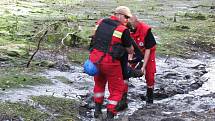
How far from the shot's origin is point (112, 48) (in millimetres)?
8109

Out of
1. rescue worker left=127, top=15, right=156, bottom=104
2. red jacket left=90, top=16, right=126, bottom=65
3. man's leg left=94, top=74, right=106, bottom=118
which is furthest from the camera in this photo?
rescue worker left=127, top=15, right=156, bottom=104

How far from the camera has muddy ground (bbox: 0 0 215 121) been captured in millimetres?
8875

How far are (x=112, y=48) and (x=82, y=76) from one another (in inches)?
160

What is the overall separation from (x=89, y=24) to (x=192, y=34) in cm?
410

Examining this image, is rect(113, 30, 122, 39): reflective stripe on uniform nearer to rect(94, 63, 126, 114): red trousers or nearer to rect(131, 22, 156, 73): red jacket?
rect(94, 63, 126, 114): red trousers

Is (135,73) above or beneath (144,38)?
beneath

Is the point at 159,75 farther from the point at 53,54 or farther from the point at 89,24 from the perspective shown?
the point at 89,24

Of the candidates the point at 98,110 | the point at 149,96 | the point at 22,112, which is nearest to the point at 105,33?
the point at 98,110

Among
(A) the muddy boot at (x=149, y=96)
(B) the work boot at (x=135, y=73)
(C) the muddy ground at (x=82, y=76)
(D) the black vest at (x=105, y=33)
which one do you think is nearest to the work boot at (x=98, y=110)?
(C) the muddy ground at (x=82, y=76)

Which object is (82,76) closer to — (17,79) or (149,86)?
(17,79)

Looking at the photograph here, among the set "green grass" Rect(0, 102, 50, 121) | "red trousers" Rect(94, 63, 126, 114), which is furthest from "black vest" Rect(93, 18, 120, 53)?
"green grass" Rect(0, 102, 50, 121)

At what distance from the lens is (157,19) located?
79.3 ft

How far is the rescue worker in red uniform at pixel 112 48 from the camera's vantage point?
319 inches

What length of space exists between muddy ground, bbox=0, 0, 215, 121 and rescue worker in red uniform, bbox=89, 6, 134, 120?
76 cm
